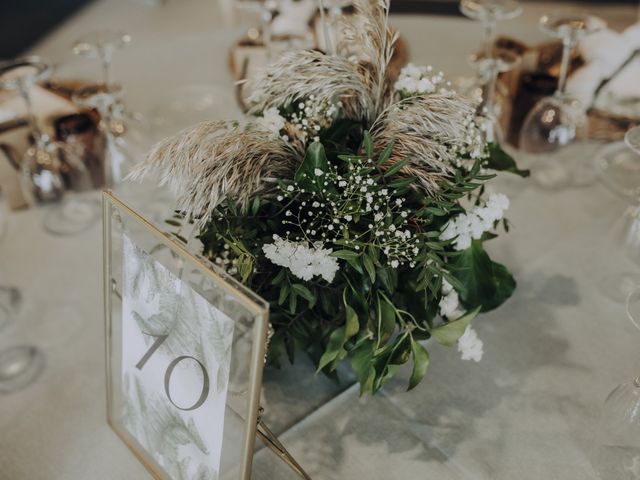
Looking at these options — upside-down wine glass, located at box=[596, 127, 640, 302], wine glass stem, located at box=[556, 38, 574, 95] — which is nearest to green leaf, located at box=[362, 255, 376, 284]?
upside-down wine glass, located at box=[596, 127, 640, 302]

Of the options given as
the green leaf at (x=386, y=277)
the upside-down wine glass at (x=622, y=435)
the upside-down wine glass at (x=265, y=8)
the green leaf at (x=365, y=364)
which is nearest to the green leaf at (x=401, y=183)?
the green leaf at (x=386, y=277)

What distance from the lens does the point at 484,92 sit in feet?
5.04

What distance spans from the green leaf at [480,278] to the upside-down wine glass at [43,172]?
796mm

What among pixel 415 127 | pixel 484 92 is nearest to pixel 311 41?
pixel 484 92

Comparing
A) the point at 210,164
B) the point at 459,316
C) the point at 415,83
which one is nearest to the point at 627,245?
the point at 459,316

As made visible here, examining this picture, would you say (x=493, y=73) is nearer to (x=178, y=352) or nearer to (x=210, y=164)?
(x=210, y=164)

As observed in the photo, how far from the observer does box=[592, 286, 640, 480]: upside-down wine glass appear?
87cm

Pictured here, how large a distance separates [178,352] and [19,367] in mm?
433

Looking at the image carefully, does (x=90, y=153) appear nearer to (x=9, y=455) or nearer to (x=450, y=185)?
(x=9, y=455)

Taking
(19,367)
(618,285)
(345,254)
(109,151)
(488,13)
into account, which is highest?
(488,13)

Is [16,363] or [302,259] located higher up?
[302,259]

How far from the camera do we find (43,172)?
4.50 ft

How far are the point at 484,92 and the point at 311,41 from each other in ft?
1.43

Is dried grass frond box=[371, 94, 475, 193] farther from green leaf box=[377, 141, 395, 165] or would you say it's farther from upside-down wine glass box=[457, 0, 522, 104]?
upside-down wine glass box=[457, 0, 522, 104]
